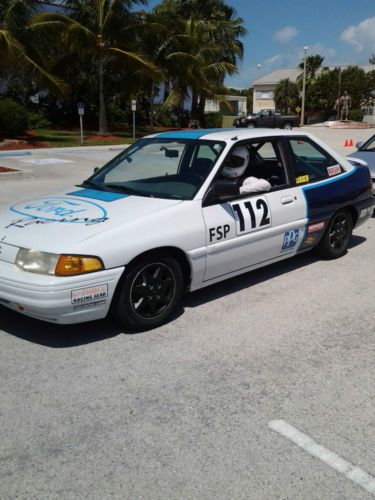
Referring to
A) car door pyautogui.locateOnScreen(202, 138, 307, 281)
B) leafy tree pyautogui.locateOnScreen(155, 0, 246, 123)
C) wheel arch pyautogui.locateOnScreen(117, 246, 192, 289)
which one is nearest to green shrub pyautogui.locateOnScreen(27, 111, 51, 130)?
leafy tree pyautogui.locateOnScreen(155, 0, 246, 123)

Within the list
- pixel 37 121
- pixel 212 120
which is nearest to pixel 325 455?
pixel 37 121

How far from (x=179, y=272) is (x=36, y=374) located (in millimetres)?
1331

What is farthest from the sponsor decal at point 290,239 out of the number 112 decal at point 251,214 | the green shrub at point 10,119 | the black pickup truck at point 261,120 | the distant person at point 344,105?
the distant person at point 344,105

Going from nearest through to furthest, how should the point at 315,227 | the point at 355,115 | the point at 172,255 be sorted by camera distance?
the point at 172,255 < the point at 315,227 < the point at 355,115

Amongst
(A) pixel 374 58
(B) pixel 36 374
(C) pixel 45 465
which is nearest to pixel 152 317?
(B) pixel 36 374

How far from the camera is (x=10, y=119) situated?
73.8 feet

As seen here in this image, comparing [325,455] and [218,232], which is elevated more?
[218,232]

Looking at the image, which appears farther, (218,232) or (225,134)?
(225,134)

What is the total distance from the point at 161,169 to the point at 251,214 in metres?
1.18

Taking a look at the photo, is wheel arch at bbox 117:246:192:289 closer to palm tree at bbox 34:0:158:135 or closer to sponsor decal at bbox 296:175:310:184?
sponsor decal at bbox 296:175:310:184

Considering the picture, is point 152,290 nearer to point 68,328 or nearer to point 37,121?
point 68,328

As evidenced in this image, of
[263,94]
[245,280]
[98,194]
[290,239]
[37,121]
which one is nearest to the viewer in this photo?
[98,194]

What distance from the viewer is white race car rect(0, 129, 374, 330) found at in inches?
142

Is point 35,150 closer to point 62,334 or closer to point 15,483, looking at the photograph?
point 62,334
